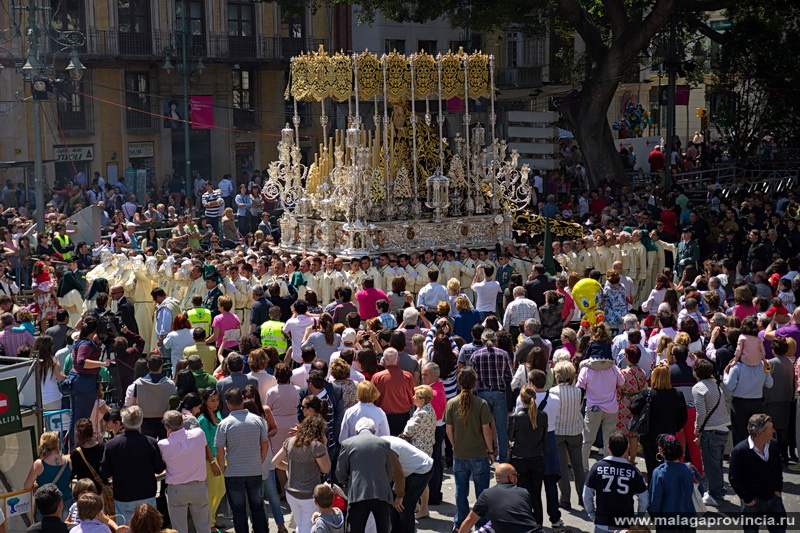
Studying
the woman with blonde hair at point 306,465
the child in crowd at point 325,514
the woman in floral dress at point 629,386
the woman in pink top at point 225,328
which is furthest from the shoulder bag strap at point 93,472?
the woman in floral dress at point 629,386

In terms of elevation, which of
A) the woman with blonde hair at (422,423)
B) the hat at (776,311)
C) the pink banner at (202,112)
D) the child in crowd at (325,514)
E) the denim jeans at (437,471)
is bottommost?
the denim jeans at (437,471)

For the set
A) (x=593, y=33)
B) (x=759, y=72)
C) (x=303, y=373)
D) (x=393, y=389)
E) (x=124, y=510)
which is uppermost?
(x=593, y=33)

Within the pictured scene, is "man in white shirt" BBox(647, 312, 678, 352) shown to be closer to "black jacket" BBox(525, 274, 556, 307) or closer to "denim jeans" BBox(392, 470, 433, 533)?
"black jacket" BBox(525, 274, 556, 307)

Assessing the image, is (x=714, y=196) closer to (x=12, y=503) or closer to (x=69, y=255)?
(x=69, y=255)

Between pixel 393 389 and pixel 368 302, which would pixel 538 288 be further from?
pixel 393 389

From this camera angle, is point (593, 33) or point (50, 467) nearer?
point (50, 467)

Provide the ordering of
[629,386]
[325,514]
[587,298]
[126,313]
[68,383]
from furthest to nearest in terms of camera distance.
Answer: [587,298], [126,313], [68,383], [629,386], [325,514]

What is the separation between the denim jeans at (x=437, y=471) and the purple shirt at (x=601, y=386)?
145 centimetres

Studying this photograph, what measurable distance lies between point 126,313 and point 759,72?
2039 cm

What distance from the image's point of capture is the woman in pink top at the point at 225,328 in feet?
45.2

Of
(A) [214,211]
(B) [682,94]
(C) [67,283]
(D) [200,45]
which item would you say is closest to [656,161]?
(B) [682,94]

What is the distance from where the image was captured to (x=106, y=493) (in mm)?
9508

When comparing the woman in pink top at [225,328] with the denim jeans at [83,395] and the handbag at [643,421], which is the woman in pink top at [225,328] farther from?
the handbag at [643,421]

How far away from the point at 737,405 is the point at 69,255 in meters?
12.5
